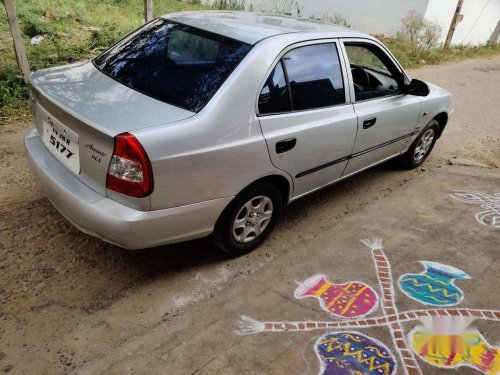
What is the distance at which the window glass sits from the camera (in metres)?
3.80

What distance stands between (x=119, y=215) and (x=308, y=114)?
1.58 meters

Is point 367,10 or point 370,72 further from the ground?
point 367,10

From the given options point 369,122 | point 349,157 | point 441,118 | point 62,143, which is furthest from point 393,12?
point 62,143

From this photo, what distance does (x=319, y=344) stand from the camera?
2.41m

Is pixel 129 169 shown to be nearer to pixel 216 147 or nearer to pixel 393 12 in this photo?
pixel 216 147

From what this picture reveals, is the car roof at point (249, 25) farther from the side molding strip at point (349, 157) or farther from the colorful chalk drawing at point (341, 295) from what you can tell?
the colorful chalk drawing at point (341, 295)

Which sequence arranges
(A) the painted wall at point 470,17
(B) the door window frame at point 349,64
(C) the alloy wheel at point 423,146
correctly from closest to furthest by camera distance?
(B) the door window frame at point 349,64 < (C) the alloy wheel at point 423,146 < (A) the painted wall at point 470,17

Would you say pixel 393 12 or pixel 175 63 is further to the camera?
pixel 393 12

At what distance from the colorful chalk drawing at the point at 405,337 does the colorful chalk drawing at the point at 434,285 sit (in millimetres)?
13

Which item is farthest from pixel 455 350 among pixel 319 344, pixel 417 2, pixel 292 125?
pixel 417 2

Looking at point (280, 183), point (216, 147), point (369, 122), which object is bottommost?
point (280, 183)

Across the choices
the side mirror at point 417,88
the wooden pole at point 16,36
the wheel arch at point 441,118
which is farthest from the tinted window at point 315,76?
the wooden pole at point 16,36

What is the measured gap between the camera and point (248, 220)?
126 inches

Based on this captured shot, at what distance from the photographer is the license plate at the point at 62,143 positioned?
8.73 feet
